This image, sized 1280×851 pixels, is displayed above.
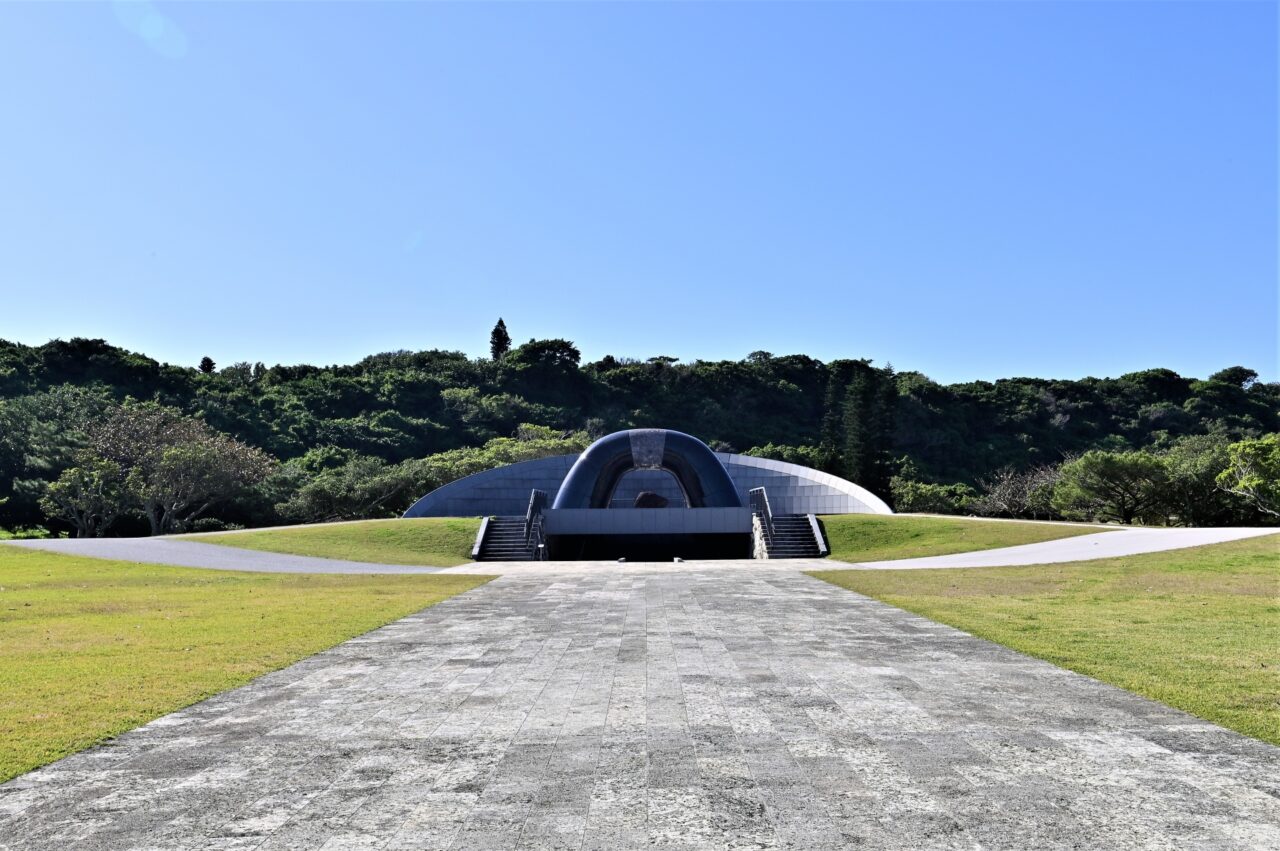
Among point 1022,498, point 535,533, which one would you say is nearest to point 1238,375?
point 1022,498

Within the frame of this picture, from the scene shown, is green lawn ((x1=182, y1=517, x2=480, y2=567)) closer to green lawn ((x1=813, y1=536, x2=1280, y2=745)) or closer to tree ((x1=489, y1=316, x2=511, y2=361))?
green lawn ((x1=813, y1=536, x2=1280, y2=745))

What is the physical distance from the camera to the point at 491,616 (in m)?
16.1

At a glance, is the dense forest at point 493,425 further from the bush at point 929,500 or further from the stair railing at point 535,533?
the stair railing at point 535,533

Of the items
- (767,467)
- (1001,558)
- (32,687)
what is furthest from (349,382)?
(32,687)

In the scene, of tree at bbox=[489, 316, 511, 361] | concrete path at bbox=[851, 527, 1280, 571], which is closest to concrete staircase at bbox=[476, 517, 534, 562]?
concrete path at bbox=[851, 527, 1280, 571]

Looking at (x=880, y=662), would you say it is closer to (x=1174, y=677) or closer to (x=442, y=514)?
(x=1174, y=677)

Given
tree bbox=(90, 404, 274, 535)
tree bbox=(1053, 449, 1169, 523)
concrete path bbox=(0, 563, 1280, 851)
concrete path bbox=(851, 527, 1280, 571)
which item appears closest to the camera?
concrete path bbox=(0, 563, 1280, 851)

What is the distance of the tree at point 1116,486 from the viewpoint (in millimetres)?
43062

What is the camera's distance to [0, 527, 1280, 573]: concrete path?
28.9 metres

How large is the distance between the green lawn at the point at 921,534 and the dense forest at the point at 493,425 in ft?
35.2

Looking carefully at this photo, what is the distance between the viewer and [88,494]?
151ft

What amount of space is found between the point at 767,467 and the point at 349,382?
50761 mm

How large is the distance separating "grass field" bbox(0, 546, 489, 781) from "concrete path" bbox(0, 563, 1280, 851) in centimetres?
62

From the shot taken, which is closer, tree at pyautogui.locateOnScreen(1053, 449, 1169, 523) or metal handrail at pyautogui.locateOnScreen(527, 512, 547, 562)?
metal handrail at pyautogui.locateOnScreen(527, 512, 547, 562)
